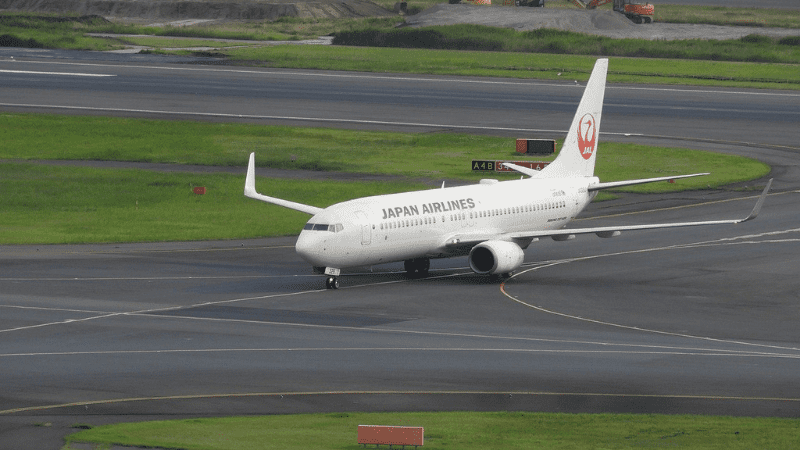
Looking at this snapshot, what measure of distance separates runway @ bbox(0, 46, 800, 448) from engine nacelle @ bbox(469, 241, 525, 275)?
0.98 metres

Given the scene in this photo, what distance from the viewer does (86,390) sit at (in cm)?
4400

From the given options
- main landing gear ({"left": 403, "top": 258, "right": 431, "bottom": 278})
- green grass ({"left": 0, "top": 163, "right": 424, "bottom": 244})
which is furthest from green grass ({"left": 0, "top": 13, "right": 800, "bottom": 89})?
main landing gear ({"left": 403, "top": 258, "right": 431, "bottom": 278})

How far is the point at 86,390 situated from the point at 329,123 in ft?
282

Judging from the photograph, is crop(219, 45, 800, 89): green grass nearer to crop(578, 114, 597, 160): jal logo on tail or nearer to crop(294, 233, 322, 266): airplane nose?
crop(578, 114, 597, 160): jal logo on tail

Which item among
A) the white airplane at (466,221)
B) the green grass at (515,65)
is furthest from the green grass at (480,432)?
the green grass at (515,65)

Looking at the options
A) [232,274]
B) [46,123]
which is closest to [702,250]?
[232,274]

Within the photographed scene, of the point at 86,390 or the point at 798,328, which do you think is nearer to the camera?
the point at 86,390

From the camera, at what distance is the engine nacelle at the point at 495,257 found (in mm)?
64188

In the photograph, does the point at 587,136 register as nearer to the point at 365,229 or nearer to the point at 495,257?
the point at 495,257

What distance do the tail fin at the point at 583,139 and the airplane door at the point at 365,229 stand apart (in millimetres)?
15364

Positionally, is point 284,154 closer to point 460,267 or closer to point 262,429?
point 460,267

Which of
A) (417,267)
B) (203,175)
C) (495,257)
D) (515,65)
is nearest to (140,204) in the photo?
(203,175)

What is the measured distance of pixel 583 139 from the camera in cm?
7481

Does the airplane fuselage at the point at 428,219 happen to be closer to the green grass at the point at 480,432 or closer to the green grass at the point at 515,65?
the green grass at the point at 480,432
